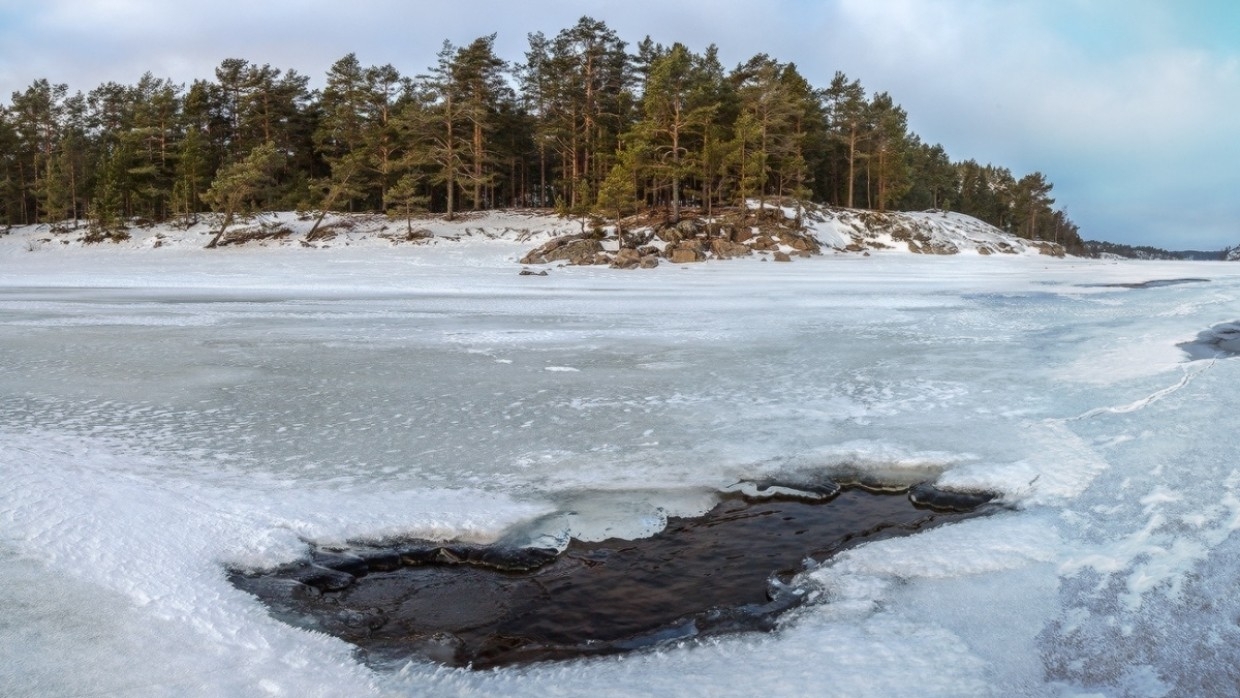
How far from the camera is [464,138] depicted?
51.8m

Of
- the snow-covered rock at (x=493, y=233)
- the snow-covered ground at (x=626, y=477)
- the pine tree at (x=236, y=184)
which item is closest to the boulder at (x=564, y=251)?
the snow-covered rock at (x=493, y=233)

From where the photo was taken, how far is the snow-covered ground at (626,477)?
118 inches

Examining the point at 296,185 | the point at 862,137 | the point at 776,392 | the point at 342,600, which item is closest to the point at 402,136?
the point at 296,185

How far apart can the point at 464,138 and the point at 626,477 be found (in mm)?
49699

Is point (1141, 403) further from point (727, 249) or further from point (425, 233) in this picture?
point (425, 233)

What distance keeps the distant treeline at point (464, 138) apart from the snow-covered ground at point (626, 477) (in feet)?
104

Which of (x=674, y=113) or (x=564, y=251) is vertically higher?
(x=674, y=113)

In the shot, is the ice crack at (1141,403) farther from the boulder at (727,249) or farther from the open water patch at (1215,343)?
the boulder at (727,249)

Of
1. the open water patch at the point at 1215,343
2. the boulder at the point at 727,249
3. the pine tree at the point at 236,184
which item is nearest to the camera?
the open water patch at the point at 1215,343

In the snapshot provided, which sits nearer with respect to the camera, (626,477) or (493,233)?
(626,477)

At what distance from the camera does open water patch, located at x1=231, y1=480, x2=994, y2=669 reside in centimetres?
342

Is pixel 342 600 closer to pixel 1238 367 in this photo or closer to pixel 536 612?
pixel 536 612

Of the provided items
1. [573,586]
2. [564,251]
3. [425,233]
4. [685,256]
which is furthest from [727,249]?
[573,586]

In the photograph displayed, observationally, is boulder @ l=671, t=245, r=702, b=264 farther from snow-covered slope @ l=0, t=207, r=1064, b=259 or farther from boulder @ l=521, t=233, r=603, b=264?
snow-covered slope @ l=0, t=207, r=1064, b=259
